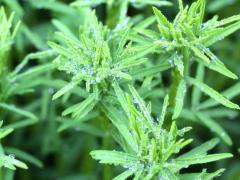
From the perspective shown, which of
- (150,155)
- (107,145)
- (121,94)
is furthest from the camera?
(107,145)

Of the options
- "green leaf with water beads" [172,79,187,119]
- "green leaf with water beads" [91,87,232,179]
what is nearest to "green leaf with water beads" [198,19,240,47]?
"green leaf with water beads" [172,79,187,119]

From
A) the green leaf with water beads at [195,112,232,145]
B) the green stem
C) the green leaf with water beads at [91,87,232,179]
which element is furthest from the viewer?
the green leaf with water beads at [195,112,232,145]

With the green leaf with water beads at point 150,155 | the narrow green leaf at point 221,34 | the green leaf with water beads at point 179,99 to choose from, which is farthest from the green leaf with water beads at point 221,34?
the green leaf with water beads at point 150,155

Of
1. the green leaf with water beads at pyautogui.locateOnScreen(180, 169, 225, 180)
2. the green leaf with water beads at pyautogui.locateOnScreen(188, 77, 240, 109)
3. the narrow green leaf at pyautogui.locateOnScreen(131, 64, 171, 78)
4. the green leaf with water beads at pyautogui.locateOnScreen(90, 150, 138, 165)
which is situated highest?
the narrow green leaf at pyautogui.locateOnScreen(131, 64, 171, 78)

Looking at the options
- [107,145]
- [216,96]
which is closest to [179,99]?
[216,96]

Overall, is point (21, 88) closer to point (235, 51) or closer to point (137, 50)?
point (137, 50)

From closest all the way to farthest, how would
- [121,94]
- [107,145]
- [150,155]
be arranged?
[150,155], [121,94], [107,145]

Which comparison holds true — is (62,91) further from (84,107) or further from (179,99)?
(179,99)

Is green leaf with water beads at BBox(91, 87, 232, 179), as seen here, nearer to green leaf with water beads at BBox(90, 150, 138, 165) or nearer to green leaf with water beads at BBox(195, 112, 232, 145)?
green leaf with water beads at BBox(90, 150, 138, 165)
